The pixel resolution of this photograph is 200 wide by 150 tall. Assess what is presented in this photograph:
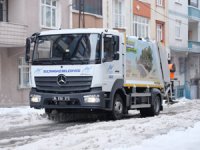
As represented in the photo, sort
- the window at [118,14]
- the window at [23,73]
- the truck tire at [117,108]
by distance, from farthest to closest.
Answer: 1. the window at [118,14]
2. the window at [23,73]
3. the truck tire at [117,108]

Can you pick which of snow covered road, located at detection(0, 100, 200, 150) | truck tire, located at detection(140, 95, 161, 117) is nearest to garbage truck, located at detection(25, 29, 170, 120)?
snow covered road, located at detection(0, 100, 200, 150)

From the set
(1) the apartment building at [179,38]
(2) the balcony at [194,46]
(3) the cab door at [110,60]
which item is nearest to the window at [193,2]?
(1) the apartment building at [179,38]

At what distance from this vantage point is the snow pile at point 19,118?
619 inches

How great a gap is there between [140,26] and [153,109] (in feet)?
56.9

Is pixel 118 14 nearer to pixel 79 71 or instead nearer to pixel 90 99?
pixel 79 71

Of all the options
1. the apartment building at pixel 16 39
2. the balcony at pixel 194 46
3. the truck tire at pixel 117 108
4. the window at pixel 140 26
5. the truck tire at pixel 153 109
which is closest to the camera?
the truck tire at pixel 117 108

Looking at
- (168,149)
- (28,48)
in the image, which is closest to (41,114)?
(28,48)

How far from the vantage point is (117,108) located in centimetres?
1684

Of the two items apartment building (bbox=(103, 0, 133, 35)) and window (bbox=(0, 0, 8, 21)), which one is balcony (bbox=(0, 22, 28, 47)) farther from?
apartment building (bbox=(103, 0, 133, 35))

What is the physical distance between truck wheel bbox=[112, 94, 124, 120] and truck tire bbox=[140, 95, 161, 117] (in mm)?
2817

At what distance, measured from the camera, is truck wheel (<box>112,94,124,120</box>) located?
16.6 metres

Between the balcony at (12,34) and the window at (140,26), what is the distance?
1309cm

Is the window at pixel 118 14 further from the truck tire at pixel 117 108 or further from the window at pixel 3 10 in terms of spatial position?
the truck tire at pixel 117 108

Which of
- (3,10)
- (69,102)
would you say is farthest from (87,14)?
(69,102)
